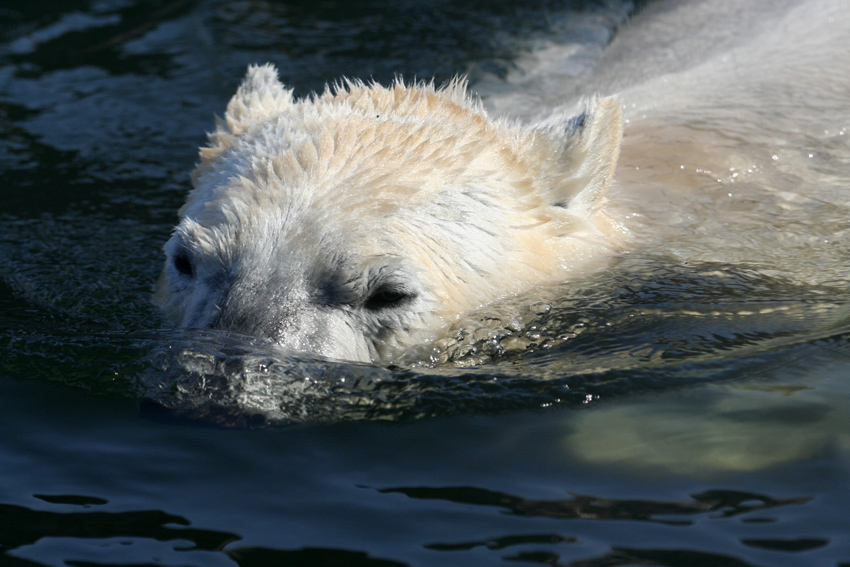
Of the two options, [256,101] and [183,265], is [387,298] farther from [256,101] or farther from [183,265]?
[256,101]

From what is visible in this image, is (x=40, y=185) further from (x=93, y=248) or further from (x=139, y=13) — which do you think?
(x=139, y=13)

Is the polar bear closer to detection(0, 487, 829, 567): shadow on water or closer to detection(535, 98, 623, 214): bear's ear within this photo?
detection(535, 98, 623, 214): bear's ear

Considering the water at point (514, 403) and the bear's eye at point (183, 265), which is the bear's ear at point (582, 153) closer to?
the water at point (514, 403)

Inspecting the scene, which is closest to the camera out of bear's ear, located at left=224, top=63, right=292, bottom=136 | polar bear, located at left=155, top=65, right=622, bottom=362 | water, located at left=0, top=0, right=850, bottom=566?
water, located at left=0, top=0, right=850, bottom=566

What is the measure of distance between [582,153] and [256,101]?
1.98 meters

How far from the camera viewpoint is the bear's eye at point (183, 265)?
461 cm

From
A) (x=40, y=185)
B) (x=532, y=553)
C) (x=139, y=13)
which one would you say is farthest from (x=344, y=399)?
(x=139, y=13)

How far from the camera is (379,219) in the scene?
170 inches

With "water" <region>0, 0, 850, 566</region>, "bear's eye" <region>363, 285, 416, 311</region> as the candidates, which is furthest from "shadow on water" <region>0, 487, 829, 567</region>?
"bear's eye" <region>363, 285, 416, 311</region>

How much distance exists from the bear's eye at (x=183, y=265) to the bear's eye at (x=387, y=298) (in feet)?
3.04

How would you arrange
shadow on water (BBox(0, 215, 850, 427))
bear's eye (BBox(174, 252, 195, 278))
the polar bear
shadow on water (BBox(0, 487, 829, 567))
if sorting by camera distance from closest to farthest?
shadow on water (BBox(0, 487, 829, 567)), shadow on water (BBox(0, 215, 850, 427)), the polar bear, bear's eye (BBox(174, 252, 195, 278))

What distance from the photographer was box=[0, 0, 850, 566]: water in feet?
10.2

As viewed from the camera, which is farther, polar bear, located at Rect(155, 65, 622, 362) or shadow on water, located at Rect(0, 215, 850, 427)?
polar bear, located at Rect(155, 65, 622, 362)

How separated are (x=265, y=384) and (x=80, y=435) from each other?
2.61 ft
